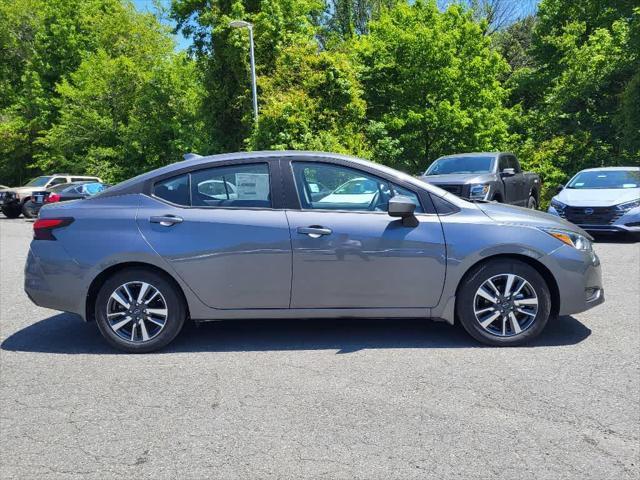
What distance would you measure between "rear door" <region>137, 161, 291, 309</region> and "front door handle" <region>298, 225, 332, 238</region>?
0.13 meters

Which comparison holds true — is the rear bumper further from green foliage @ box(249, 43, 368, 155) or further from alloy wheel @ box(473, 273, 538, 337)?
green foliage @ box(249, 43, 368, 155)

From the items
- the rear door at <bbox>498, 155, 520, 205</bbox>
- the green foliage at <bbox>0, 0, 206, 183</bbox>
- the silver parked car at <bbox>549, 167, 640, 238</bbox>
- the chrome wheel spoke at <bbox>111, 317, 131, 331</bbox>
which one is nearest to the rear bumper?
the chrome wheel spoke at <bbox>111, 317, 131, 331</bbox>

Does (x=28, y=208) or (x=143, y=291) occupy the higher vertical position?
(x=143, y=291)

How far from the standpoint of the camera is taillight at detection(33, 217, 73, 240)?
15.5 ft

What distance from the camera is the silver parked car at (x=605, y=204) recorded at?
35.9ft

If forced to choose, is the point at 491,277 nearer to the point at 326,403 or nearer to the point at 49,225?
the point at 326,403

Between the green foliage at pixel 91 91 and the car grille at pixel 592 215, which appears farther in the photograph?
the green foliage at pixel 91 91

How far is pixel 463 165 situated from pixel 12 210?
60.9 feet

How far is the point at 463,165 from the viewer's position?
13055mm

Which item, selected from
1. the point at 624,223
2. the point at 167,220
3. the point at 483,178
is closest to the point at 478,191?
the point at 483,178

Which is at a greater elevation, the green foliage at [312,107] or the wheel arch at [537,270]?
the green foliage at [312,107]

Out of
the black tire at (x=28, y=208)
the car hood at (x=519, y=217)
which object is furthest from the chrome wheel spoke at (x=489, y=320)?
the black tire at (x=28, y=208)

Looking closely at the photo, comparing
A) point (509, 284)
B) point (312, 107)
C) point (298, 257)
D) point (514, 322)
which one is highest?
point (312, 107)

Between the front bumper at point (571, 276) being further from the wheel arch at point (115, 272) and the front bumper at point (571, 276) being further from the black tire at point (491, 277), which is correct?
the wheel arch at point (115, 272)
